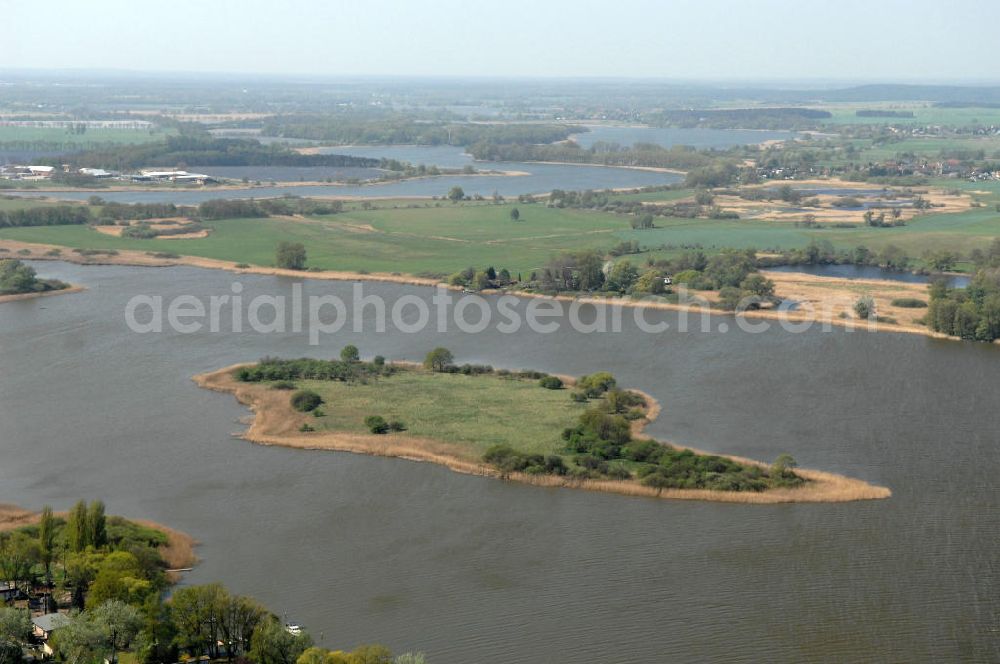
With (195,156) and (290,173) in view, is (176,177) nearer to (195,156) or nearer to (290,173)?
(290,173)

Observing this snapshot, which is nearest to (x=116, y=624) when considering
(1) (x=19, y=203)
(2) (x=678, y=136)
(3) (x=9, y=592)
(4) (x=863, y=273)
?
(3) (x=9, y=592)

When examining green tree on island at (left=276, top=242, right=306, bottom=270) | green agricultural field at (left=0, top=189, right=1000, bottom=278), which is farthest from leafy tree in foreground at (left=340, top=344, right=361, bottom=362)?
green tree on island at (left=276, top=242, right=306, bottom=270)

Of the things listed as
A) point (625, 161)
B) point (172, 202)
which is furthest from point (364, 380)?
point (625, 161)

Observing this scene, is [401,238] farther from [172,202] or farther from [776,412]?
[776,412]

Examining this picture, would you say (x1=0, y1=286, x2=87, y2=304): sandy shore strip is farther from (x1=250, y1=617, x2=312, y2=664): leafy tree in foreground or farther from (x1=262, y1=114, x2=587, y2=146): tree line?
(x1=262, y1=114, x2=587, y2=146): tree line

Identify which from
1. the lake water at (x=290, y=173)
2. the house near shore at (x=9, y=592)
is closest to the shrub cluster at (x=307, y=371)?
the house near shore at (x=9, y=592)

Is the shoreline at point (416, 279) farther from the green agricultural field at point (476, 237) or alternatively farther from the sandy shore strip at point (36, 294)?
the sandy shore strip at point (36, 294)
